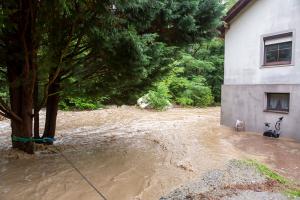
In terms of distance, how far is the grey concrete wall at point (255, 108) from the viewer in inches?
407

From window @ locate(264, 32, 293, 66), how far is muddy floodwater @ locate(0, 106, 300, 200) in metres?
2.85

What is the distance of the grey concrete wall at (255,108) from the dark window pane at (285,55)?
1.00 metres

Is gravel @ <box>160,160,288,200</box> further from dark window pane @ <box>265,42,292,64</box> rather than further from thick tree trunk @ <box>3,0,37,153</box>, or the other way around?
dark window pane @ <box>265,42,292,64</box>

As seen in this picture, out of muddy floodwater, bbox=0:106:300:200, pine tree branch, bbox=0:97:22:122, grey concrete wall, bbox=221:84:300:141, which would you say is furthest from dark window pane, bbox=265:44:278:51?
pine tree branch, bbox=0:97:22:122

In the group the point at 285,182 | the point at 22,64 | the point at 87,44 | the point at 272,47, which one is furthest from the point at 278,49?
the point at 22,64

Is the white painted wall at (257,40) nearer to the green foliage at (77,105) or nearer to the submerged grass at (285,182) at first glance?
the submerged grass at (285,182)

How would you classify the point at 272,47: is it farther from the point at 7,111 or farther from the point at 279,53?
the point at 7,111

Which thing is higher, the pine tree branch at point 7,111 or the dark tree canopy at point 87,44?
the dark tree canopy at point 87,44

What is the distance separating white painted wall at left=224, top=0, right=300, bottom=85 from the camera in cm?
1038

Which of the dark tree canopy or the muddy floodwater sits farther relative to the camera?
the muddy floodwater

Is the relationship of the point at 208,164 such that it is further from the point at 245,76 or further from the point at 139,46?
the point at 245,76

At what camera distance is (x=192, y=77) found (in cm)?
2602

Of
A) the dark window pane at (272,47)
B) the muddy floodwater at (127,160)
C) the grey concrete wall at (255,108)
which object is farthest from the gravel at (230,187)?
the dark window pane at (272,47)

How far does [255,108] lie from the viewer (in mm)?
11852
